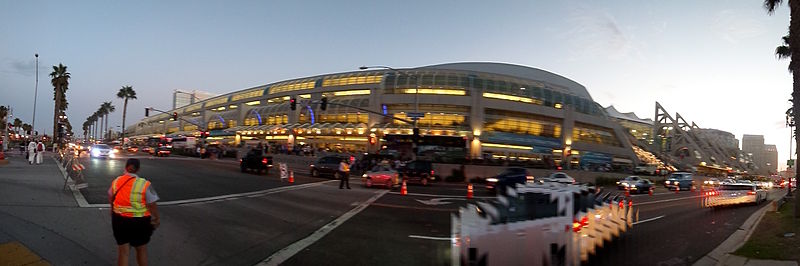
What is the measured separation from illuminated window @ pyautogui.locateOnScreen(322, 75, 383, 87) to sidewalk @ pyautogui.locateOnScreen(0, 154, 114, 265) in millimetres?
59040

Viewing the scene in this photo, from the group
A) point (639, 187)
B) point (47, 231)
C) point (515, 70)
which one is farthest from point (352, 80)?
point (47, 231)

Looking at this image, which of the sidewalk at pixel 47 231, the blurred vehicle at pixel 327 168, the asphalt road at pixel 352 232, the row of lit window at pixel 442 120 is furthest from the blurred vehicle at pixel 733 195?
the row of lit window at pixel 442 120

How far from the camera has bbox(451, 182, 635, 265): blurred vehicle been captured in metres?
5.84

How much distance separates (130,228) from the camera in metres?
5.14

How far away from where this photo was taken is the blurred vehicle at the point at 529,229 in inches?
230

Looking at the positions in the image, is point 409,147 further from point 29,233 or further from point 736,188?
point 29,233

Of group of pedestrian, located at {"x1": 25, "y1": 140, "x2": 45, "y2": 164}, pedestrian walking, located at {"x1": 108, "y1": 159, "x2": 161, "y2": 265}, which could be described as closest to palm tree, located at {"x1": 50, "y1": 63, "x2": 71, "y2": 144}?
group of pedestrian, located at {"x1": 25, "y1": 140, "x2": 45, "y2": 164}

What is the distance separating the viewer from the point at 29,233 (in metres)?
7.43

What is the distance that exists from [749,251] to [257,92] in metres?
92.4

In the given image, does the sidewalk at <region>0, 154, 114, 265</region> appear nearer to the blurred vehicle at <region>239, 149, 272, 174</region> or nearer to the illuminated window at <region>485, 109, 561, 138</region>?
the blurred vehicle at <region>239, 149, 272, 174</region>

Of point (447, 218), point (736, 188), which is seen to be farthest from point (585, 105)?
point (447, 218)

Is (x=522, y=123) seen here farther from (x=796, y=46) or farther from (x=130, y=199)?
(x=130, y=199)

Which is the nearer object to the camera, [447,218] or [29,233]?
[29,233]

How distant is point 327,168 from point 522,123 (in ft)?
139
